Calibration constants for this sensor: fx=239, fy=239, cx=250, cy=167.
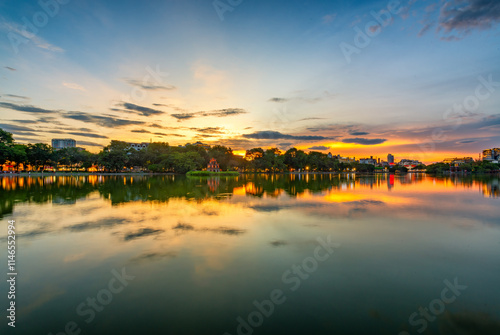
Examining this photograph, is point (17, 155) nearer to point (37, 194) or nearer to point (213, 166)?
point (213, 166)

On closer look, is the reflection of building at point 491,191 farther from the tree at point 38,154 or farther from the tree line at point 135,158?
the tree at point 38,154

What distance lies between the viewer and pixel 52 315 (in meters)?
4.46

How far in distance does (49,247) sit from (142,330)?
621 centimetres

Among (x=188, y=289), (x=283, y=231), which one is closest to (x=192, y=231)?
(x=283, y=231)

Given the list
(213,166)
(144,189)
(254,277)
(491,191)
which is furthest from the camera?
(213,166)

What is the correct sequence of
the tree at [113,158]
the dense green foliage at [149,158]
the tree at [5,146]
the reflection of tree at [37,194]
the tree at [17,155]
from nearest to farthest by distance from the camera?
the reflection of tree at [37,194] < the tree at [5,146] < the tree at [17,155] < the dense green foliage at [149,158] < the tree at [113,158]

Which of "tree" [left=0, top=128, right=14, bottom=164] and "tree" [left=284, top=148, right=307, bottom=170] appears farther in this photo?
"tree" [left=284, top=148, right=307, bottom=170]

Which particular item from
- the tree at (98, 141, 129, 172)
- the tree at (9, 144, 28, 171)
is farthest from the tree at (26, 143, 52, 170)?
the tree at (98, 141, 129, 172)

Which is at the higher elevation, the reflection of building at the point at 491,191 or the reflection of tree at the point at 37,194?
the reflection of tree at the point at 37,194

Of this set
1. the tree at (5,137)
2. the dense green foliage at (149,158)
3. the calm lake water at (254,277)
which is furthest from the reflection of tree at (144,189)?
the dense green foliage at (149,158)

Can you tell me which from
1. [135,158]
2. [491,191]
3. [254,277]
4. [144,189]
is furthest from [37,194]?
[135,158]

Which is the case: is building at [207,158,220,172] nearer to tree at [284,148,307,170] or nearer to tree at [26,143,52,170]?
tree at [284,148,307,170]

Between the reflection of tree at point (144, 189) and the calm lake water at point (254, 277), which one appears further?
the reflection of tree at point (144, 189)

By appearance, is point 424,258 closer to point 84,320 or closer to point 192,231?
point 192,231
